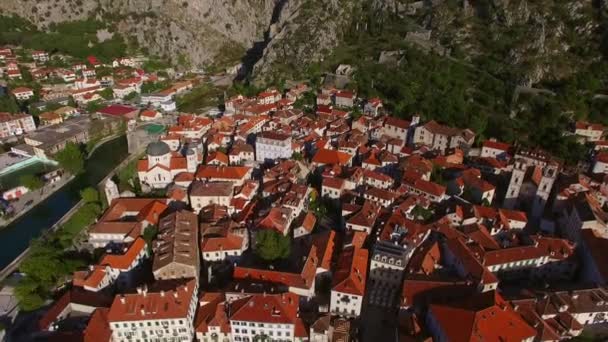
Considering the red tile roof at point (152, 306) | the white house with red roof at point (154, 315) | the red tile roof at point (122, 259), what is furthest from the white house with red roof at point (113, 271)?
the red tile roof at point (152, 306)

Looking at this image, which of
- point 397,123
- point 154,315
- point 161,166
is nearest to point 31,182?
point 161,166

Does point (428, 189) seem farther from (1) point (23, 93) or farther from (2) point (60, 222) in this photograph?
(1) point (23, 93)

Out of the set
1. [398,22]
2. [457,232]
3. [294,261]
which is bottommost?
[294,261]

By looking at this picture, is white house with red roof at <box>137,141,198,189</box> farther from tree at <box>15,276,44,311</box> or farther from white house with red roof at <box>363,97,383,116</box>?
white house with red roof at <box>363,97,383,116</box>

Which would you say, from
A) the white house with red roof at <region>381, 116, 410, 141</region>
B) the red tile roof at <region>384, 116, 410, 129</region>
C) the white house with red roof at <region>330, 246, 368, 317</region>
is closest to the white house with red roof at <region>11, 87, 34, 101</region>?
the white house with red roof at <region>381, 116, 410, 141</region>

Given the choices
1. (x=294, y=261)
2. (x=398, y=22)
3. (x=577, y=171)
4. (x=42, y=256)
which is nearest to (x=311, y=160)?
(x=294, y=261)

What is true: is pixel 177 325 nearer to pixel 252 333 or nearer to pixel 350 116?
pixel 252 333
